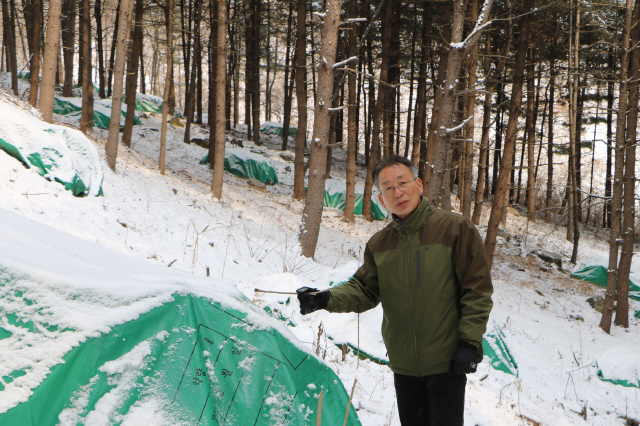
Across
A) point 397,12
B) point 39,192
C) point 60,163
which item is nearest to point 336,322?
point 39,192

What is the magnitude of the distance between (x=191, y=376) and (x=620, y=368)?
6.42 meters

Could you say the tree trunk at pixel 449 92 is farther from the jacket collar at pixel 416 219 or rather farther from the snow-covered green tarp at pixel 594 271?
the snow-covered green tarp at pixel 594 271

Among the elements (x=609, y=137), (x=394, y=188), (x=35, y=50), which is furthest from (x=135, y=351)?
(x=609, y=137)

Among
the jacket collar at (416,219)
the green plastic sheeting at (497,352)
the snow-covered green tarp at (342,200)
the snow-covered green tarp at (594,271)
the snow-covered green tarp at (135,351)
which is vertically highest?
the jacket collar at (416,219)

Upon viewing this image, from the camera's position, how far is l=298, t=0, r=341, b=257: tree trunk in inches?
311

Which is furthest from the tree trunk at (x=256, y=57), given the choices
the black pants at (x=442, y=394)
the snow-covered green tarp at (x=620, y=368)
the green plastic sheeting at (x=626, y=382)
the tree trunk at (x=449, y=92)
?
the black pants at (x=442, y=394)

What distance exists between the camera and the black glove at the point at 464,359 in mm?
1932

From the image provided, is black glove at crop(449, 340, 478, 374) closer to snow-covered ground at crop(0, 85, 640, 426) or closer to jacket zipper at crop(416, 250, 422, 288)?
jacket zipper at crop(416, 250, 422, 288)

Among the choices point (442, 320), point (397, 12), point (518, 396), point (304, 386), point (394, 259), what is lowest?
point (518, 396)

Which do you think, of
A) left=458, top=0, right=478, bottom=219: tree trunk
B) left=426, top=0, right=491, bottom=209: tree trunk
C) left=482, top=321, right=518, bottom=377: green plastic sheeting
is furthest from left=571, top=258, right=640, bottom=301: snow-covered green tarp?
left=482, top=321, right=518, bottom=377: green plastic sheeting

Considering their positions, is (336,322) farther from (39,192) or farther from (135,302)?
(39,192)

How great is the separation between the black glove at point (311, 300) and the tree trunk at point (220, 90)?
392 inches

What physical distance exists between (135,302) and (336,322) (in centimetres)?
333

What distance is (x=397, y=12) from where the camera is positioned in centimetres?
1570
